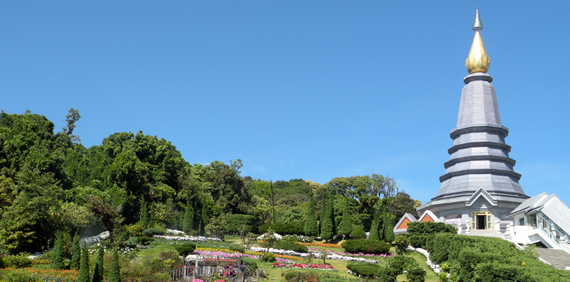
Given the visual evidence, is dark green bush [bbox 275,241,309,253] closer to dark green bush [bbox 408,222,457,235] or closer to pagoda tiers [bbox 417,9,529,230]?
dark green bush [bbox 408,222,457,235]

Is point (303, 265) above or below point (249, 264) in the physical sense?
below

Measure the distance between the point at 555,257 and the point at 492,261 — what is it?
6.92m

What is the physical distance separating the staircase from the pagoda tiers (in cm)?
1195

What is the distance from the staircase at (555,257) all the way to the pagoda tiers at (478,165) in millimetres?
11945

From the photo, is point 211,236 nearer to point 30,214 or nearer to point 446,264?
point 30,214

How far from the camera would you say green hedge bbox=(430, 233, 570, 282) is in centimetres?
2431

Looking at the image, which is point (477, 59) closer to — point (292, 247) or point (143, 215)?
point (292, 247)

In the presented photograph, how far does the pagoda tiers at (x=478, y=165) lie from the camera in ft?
156

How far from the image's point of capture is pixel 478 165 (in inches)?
2012

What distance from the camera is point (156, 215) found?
5100 cm

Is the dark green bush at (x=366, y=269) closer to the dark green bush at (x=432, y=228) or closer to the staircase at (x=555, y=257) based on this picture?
the staircase at (x=555, y=257)

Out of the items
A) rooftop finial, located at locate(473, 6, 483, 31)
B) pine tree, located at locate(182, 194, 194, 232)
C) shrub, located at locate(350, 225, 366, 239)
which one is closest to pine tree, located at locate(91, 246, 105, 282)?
pine tree, located at locate(182, 194, 194, 232)

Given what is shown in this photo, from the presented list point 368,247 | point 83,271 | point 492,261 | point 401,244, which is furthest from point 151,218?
point 492,261

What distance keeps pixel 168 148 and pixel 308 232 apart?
20494mm
